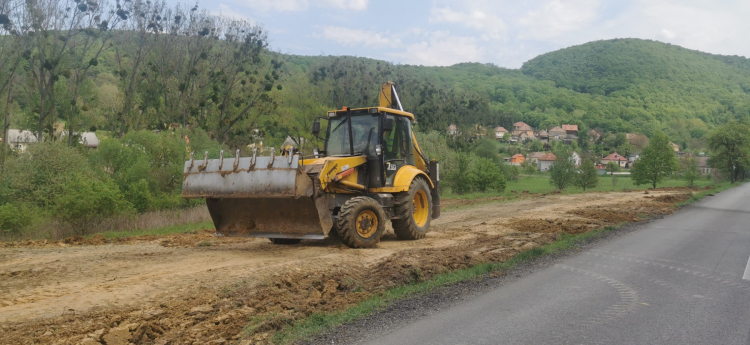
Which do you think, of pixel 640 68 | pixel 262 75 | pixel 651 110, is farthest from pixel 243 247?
pixel 640 68

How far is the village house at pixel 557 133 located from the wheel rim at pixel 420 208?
13071cm

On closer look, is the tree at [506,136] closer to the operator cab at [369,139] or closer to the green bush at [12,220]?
the green bush at [12,220]

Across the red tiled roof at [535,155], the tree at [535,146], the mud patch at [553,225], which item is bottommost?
the mud patch at [553,225]

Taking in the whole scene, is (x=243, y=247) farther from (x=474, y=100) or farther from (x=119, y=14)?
(x=474, y=100)

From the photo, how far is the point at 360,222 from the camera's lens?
10.7 metres

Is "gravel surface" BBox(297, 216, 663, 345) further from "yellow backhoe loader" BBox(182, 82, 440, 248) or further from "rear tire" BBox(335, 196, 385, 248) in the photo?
"yellow backhoe loader" BBox(182, 82, 440, 248)

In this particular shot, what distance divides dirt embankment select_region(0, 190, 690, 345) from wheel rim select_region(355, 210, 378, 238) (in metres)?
0.36

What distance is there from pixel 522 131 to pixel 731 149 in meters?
71.7

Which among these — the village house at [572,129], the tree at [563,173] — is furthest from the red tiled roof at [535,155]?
the tree at [563,173]

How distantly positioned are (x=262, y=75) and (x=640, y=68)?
14589 cm

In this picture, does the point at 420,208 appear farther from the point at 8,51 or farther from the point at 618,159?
the point at 618,159

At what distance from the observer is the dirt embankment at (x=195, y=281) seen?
228 inches

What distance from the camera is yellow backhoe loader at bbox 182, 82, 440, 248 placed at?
9852 millimetres

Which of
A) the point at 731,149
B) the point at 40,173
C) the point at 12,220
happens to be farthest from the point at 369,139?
the point at 731,149
